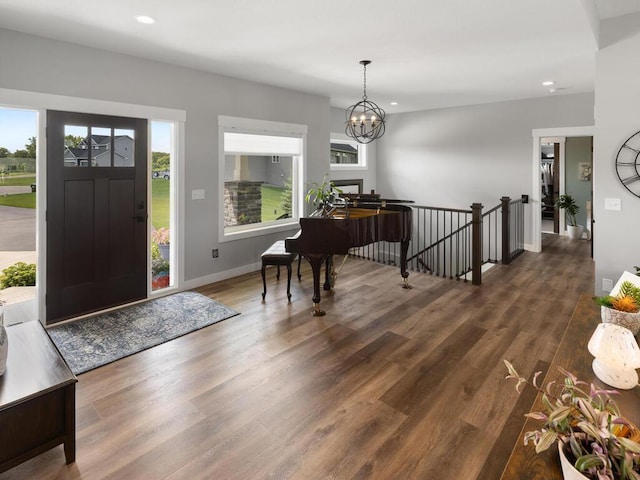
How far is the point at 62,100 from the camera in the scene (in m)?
3.71

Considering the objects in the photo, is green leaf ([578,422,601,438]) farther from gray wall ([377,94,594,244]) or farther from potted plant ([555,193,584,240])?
potted plant ([555,193,584,240])

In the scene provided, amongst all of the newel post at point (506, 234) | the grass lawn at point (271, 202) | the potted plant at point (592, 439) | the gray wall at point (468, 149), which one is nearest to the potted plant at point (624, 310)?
the potted plant at point (592, 439)

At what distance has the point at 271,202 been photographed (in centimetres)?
612

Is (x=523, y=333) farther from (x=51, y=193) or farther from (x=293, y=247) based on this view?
(x=51, y=193)

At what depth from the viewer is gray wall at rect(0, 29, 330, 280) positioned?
3.58 m

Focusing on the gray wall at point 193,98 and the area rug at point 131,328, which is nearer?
the area rug at point 131,328

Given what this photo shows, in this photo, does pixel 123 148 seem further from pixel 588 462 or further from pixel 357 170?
pixel 357 170

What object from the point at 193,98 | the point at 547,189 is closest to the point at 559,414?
the point at 193,98

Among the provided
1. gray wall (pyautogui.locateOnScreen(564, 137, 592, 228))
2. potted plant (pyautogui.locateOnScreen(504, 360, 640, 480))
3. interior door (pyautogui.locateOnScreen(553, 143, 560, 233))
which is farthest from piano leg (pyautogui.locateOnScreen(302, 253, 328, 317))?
gray wall (pyautogui.locateOnScreen(564, 137, 592, 228))

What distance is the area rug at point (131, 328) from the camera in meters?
3.18

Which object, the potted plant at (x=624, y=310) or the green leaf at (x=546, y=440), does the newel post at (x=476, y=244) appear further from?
the green leaf at (x=546, y=440)

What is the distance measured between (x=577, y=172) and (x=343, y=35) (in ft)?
25.5

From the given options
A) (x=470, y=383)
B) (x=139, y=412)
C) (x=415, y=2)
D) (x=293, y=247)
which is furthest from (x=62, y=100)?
(x=470, y=383)

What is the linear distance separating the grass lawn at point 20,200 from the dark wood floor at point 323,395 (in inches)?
78.7
